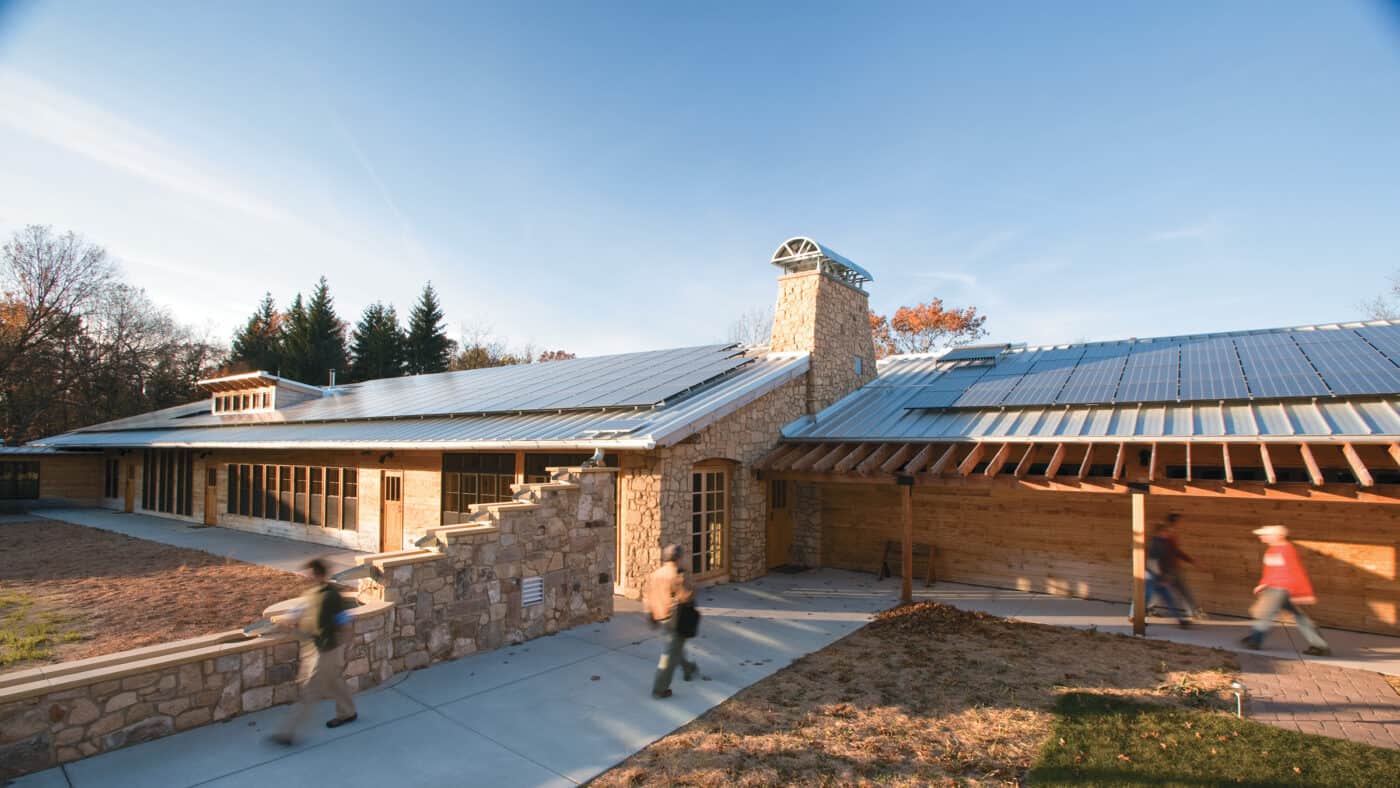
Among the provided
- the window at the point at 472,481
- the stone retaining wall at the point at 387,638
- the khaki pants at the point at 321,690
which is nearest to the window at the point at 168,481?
the window at the point at 472,481

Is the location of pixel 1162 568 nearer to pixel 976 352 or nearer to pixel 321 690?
pixel 976 352

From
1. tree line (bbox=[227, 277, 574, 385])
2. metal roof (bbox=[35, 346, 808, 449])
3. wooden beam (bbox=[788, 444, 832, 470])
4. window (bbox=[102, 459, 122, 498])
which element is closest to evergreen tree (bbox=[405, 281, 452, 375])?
tree line (bbox=[227, 277, 574, 385])

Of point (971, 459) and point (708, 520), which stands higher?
point (971, 459)

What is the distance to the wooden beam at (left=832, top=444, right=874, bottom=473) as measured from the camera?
11156 mm

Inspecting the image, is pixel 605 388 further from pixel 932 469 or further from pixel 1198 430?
pixel 1198 430

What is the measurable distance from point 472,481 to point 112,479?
2337cm

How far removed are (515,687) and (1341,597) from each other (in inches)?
445

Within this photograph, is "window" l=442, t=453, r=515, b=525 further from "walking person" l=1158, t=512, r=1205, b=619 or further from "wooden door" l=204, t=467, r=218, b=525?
"wooden door" l=204, t=467, r=218, b=525

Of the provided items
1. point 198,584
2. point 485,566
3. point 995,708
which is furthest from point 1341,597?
point 198,584

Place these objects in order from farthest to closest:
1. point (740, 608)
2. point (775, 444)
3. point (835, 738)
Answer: point (775, 444), point (740, 608), point (835, 738)

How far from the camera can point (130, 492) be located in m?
25.1

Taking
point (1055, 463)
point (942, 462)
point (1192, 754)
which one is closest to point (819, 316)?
point (942, 462)

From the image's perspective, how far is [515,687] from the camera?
6906 millimetres

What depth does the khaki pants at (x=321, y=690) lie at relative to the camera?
544 cm
